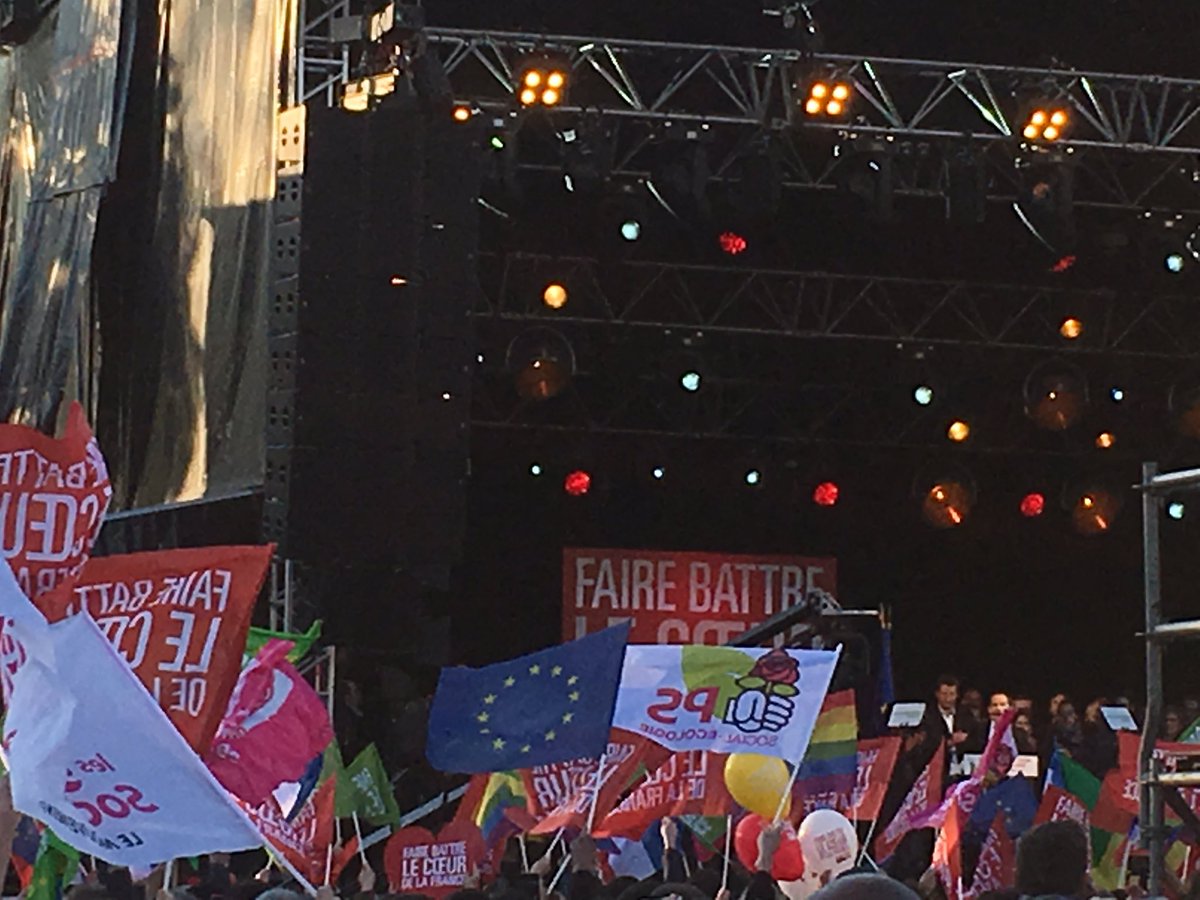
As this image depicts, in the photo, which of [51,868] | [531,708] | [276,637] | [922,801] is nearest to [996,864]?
[922,801]

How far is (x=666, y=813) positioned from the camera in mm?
10133

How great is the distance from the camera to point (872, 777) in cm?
1169

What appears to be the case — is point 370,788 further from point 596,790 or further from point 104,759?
point 104,759

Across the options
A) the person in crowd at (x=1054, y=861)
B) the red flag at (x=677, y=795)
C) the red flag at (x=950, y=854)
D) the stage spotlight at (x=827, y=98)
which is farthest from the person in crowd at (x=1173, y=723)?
the person in crowd at (x=1054, y=861)

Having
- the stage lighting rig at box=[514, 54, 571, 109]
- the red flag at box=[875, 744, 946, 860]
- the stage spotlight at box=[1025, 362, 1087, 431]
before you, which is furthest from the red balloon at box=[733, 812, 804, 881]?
the stage spotlight at box=[1025, 362, 1087, 431]

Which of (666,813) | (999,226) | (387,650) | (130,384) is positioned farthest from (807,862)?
(999,226)

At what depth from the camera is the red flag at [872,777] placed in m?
11.5

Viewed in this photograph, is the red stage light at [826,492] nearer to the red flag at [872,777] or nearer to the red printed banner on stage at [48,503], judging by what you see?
the red flag at [872,777]

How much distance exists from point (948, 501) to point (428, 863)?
12212mm

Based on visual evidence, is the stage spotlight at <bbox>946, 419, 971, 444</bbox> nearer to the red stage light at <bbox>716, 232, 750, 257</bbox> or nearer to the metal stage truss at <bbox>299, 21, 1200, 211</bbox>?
the red stage light at <bbox>716, 232, 750, 257</bbox>

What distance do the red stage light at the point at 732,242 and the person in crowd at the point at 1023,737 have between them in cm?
404

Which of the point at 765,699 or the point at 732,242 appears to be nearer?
the point at 765,699

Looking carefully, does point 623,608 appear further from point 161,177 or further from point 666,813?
point 666,813

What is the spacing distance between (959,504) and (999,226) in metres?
3.03
